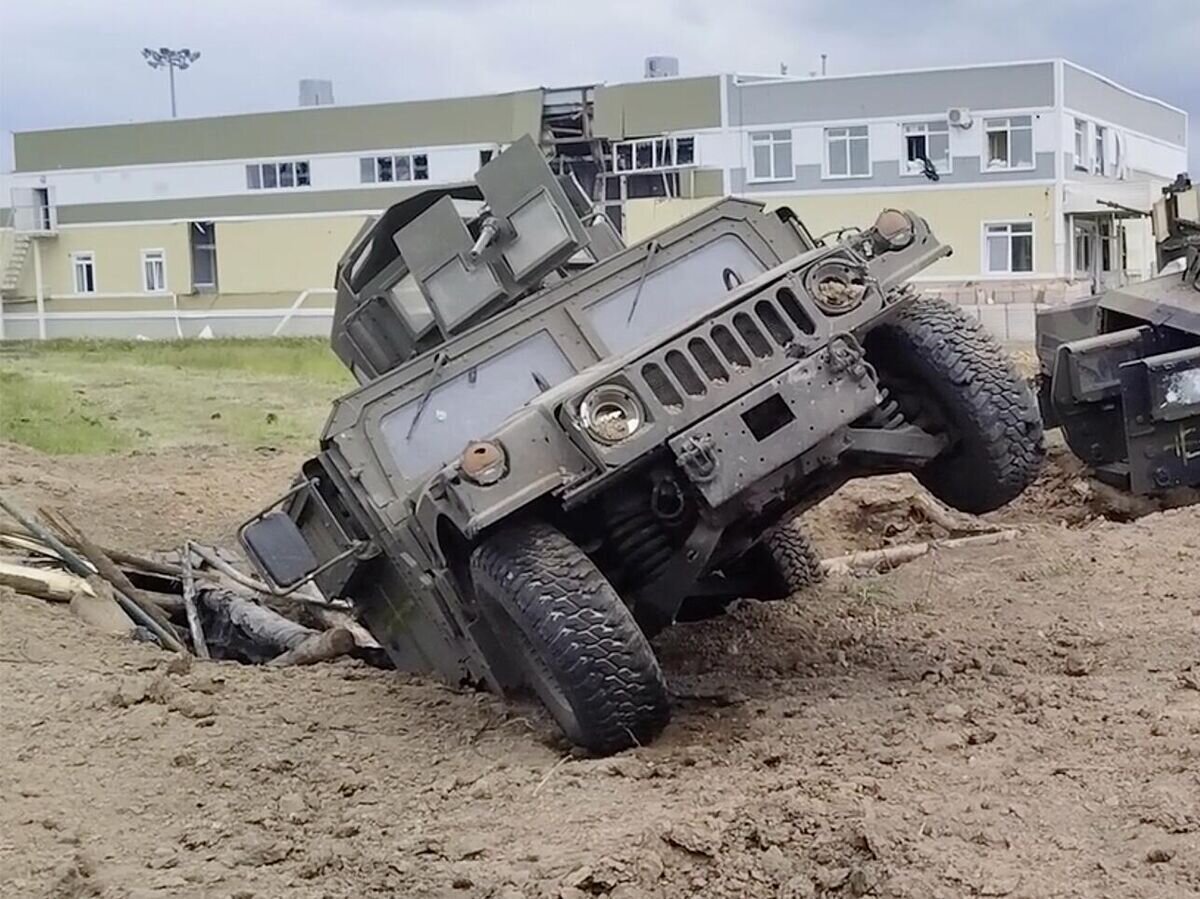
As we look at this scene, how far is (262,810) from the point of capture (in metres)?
5.44

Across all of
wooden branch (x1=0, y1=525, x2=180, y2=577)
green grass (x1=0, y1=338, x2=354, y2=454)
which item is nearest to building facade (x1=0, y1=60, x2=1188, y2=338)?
green grass (x1=0, y1=338, x2=354, y2=454)

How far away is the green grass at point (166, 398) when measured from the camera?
57.4ft

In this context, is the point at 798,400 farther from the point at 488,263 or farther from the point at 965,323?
the point at 488,263

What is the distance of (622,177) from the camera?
38125 millimetres

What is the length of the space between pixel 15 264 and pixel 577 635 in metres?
42.1

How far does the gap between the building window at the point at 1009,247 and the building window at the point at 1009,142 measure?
46.3 inches

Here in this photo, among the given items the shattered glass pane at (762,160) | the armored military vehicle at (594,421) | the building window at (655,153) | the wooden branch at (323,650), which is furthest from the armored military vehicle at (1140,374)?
the building window at (655,153)

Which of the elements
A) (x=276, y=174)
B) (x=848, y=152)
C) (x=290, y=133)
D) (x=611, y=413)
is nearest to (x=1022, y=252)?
(x=848, y=152)

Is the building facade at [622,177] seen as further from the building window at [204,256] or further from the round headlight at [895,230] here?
the round headlight at [895,230]

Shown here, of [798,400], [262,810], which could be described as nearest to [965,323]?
[798,400]

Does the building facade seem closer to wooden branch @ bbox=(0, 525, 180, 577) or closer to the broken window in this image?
the broken window

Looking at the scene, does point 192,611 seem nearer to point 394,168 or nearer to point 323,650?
point 323,650

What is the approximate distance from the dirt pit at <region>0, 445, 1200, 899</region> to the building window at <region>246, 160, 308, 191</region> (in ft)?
111

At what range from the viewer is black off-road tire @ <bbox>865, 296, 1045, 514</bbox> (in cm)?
629
